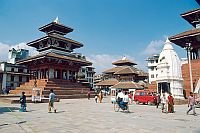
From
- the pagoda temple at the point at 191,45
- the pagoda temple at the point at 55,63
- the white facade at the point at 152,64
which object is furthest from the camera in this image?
the white facade at the point at 152,64

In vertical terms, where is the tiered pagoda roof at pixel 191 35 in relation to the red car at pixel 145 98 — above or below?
above

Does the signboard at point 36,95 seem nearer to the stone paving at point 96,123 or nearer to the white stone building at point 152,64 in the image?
the stone paving at point 96,123

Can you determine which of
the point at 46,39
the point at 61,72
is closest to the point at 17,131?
the point at 61,72

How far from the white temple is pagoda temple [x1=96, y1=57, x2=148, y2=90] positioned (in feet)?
77.4

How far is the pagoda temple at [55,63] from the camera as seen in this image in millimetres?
36500

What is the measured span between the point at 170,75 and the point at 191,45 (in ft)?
25.0

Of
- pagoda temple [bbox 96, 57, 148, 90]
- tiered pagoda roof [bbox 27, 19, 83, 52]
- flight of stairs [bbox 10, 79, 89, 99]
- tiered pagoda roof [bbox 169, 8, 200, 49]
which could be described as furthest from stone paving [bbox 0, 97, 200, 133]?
pagoda temple [bbox 96, 57, 148, 90]

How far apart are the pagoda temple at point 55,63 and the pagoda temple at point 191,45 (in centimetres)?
1893

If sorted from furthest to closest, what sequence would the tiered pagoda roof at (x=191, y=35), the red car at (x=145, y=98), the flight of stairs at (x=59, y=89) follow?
the flight of stairs at (x=59, y=89) → the tiered pagoda roof at (x=191, y=35) → the red car at (x=145, y=98)

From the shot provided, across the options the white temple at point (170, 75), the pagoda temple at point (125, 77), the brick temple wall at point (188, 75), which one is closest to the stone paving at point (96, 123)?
the white temple at point (170, 75)

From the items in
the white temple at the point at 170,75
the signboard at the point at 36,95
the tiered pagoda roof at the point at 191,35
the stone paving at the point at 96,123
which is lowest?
the stone paving at the point at 96,123

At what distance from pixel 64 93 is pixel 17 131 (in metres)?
27.2

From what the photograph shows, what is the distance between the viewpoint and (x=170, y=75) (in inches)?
1052

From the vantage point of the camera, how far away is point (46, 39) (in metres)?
43.5
